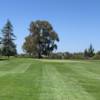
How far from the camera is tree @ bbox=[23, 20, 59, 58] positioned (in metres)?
97.7

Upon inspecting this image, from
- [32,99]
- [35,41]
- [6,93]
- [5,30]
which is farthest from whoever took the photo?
[5,30]

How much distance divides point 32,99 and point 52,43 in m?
90.5

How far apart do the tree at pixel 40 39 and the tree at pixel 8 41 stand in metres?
4.22

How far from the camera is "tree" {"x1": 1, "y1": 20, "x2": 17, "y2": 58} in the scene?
9906cm

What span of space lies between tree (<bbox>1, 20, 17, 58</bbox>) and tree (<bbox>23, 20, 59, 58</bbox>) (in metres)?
4.22

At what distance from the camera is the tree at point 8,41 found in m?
99.1

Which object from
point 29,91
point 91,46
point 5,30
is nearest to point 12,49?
point 5,30

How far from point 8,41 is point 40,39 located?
10.1m

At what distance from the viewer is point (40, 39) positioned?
325 feet

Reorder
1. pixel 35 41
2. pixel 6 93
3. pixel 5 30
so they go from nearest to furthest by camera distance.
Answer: pixel 6 93 → pixel 35 41 → pixel 5 30

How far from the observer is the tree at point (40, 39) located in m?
97.7

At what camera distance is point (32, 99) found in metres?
10.2

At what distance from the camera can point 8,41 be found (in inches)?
3991

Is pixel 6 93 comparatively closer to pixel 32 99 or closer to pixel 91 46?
Result: pixel 32 99
